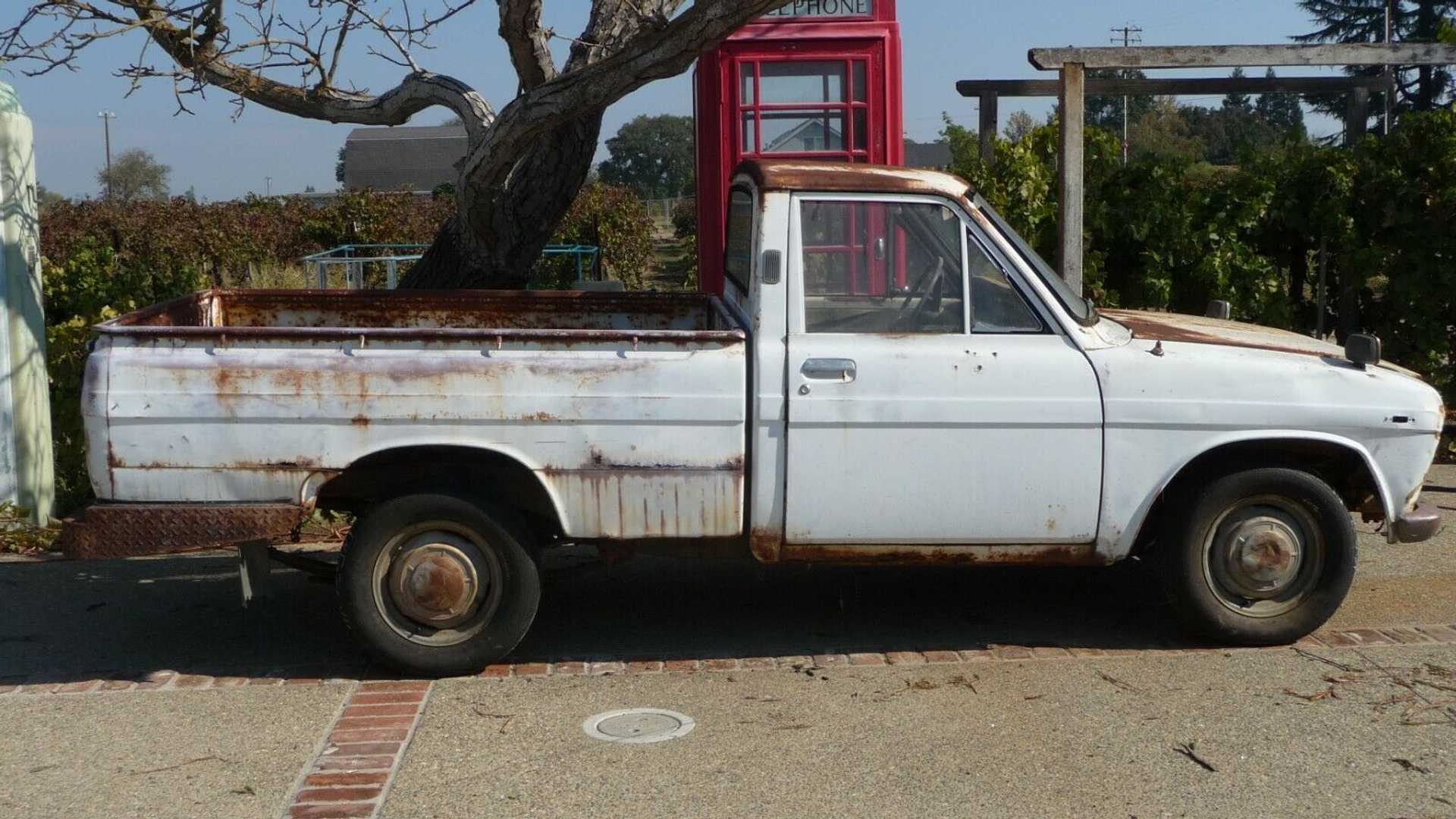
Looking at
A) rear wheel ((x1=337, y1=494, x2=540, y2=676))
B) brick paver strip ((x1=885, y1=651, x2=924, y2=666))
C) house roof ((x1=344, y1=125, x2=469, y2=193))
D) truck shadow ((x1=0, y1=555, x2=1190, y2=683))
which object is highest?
house roof ((x1=344, y1=125, x2=469, y2=193))

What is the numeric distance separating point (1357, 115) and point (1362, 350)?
17.7 ft

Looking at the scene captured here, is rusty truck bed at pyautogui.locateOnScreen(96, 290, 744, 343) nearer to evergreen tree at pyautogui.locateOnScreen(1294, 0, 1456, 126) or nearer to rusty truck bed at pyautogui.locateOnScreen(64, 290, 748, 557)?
rusty truck bed at pyautogui.locateOnScreen(64, 290, 748, 557)

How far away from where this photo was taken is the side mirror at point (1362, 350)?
5.89 meters

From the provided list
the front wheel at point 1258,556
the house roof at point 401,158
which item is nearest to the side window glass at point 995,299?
the front wheel at point 1258,556

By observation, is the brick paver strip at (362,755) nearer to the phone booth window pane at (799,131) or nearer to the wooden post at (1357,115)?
the phone booth window pane at (799,131)

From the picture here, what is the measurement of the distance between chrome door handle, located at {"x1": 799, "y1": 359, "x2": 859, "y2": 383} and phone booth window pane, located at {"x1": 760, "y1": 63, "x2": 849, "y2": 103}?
Answer: 13.6 feet

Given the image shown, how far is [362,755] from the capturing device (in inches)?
201

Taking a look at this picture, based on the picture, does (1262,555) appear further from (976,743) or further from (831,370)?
(831,370)

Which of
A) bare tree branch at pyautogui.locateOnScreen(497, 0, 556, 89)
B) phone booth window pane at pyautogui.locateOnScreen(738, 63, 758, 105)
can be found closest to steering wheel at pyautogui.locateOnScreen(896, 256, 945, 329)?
bare tree branch at pyautogui.locateOnScreen(497, 0, 556, 89)

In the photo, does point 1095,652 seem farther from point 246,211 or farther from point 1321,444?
point 246,211

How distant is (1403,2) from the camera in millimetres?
56250

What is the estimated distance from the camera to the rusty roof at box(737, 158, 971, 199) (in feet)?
19.2

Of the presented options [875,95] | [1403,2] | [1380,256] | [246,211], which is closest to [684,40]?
[875,95]

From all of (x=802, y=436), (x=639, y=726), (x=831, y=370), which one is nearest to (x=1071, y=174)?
(x=831, y=370)
